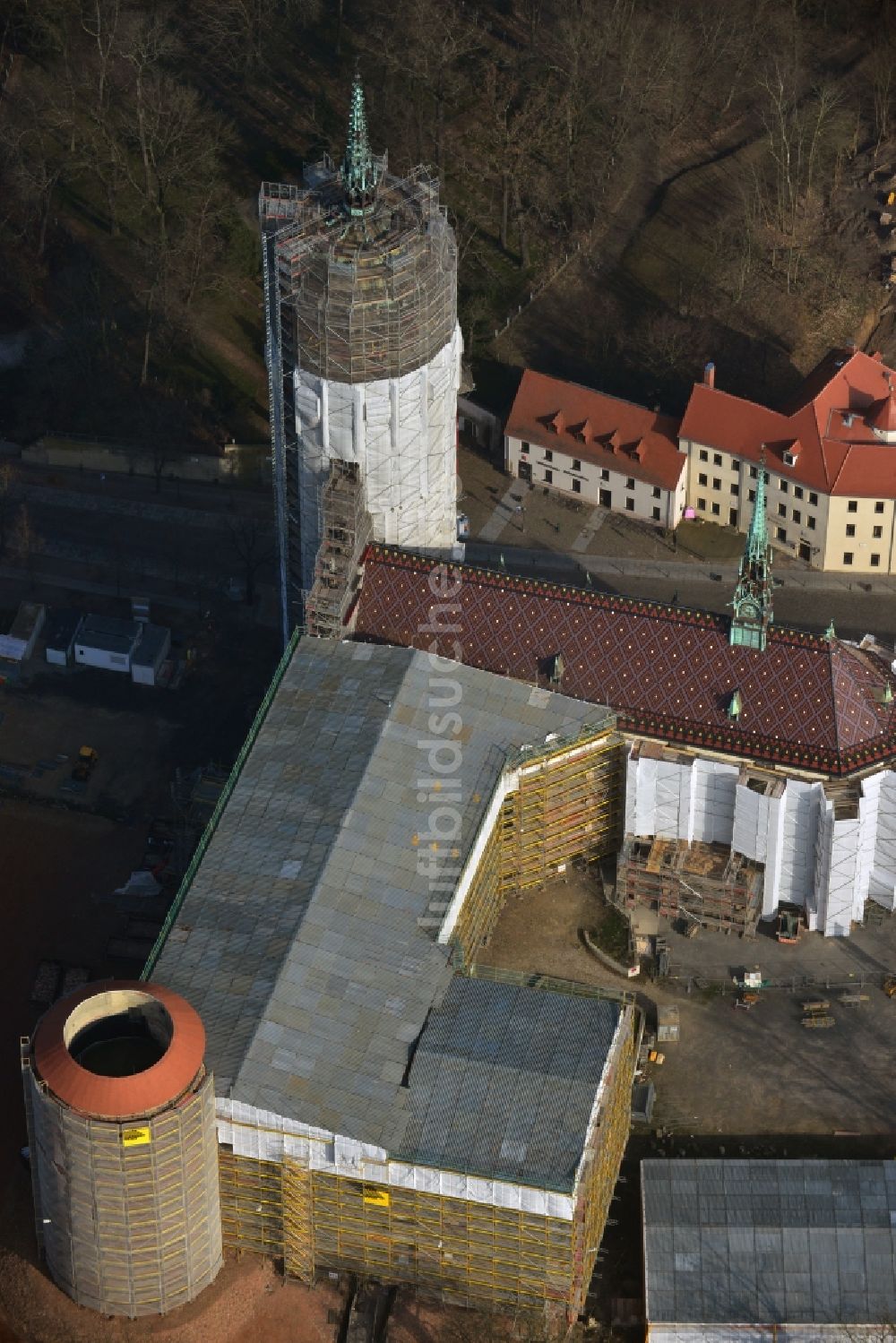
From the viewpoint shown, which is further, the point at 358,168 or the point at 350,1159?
the point at 358,168

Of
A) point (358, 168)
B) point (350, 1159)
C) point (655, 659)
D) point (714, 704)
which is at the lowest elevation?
point (350, 1159)

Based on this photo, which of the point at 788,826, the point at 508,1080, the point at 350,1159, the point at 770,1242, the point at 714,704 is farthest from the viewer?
the point at 788,826

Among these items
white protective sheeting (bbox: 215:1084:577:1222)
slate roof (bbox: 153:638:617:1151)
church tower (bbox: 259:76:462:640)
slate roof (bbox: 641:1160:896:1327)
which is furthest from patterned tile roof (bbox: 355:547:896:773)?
white protective sheeting (bbox: 215:1084:577:1222)

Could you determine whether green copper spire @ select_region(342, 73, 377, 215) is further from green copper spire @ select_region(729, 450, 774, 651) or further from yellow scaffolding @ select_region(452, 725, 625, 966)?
yellow scaffolding @ select_region(452, 725, 625, 966)

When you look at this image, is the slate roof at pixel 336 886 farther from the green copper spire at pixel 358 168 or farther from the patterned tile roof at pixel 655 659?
the green copper spire at pixel 358 168

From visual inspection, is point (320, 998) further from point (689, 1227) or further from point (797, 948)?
point (797, 948)

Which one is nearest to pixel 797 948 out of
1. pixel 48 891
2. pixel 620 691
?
pixel 620 691

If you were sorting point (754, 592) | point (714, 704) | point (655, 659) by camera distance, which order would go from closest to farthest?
point (754, 592) < point (714, 704) < point (655, 659)

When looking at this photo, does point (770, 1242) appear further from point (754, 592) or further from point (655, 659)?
point (754, 592)

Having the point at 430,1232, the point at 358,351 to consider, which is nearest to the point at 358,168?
the point at 358,351
